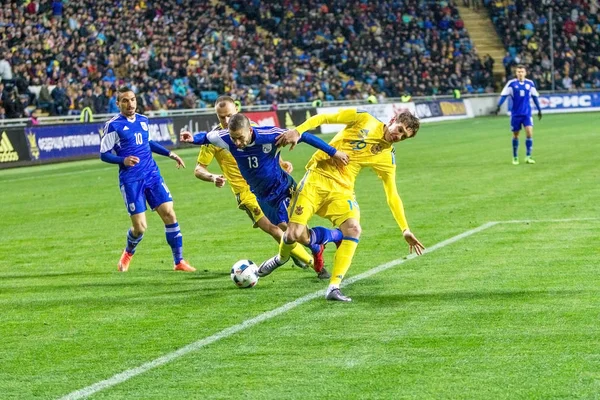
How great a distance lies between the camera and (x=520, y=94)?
24.8 meters

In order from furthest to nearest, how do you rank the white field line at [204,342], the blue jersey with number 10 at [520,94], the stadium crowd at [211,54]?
the stadium crowd at [211,54] < the blue jersey with number 10 at [520,94] < the white field line at [204,342]

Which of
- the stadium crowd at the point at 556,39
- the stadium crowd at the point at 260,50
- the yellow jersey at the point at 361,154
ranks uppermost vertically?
the yellow jersey at the point at 361,154

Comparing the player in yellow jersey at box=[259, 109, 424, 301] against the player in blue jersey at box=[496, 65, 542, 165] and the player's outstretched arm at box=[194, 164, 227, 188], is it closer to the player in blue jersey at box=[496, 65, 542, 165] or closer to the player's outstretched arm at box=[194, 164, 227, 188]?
the player's outstretched arm at box=[194, 164, 227, 188]

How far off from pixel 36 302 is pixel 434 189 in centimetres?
1070

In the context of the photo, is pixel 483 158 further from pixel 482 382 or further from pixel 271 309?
pixel 482 382

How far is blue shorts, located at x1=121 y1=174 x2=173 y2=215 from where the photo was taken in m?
11.7

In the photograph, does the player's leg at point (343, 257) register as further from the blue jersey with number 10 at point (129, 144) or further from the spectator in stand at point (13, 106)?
the spectator in stand at point (13, 106)

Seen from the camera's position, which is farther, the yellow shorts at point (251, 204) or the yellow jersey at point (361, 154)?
the yellow shorts at point (251, 204)

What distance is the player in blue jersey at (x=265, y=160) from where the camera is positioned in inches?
354

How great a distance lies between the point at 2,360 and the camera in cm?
712

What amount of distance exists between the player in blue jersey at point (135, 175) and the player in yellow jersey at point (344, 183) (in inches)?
82.6

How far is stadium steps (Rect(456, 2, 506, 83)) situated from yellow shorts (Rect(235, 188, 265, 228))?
165 feet

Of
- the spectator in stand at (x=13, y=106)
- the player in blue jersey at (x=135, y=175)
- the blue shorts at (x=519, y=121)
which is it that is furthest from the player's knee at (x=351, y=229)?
the spectator in stand at (x=13, y=106)

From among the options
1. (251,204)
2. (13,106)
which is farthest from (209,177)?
(13,106)
